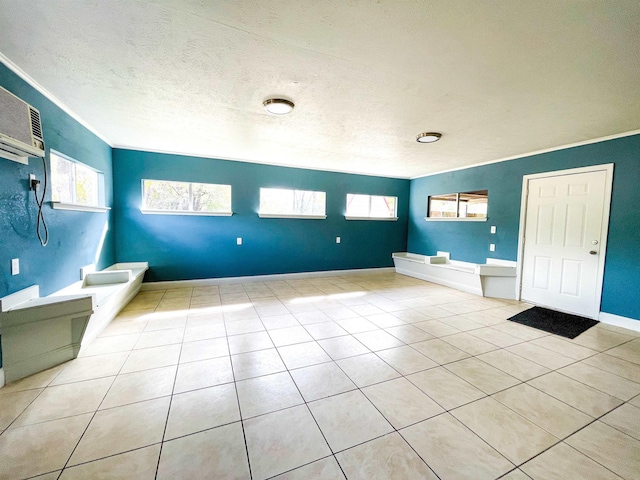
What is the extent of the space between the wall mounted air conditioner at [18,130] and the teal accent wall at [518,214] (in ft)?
19.8

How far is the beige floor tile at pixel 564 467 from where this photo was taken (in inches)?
50.8

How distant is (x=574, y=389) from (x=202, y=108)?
4183 mm

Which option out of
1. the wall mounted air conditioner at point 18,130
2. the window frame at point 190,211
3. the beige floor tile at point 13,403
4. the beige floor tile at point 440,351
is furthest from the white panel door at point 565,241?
the wall mounted air conditioner at point 18,130

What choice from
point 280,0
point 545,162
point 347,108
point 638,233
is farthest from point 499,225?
point 280,0

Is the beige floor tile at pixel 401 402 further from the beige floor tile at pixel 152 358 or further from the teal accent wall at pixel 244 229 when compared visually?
the teal accent wall at pixel 244 229

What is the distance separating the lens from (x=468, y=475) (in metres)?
1.28

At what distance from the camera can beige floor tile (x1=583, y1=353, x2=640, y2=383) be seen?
7.18 ft

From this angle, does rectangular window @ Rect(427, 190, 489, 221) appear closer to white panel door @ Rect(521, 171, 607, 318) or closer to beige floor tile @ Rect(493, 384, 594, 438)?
white panel door @ Rect(521, 171, 607, 318)

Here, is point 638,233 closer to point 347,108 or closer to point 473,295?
point 473,295

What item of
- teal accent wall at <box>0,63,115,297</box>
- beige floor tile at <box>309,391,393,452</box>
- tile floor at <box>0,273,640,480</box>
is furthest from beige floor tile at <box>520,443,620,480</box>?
teal accent wall at <box>0,63,115,297</box>

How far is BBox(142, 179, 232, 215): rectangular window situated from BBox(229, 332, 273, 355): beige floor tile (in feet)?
9.09

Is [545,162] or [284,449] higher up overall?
[545,162]

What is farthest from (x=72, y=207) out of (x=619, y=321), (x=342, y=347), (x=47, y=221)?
(x=619, y=321)

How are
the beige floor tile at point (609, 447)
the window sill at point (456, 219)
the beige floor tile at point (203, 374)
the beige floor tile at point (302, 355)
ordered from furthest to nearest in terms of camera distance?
the window sill at point (456, 219) < the beige floor tile at point (302, 355) < the beige floor tile at point (203, 374) < the beige floor tile at point (609, 447)
